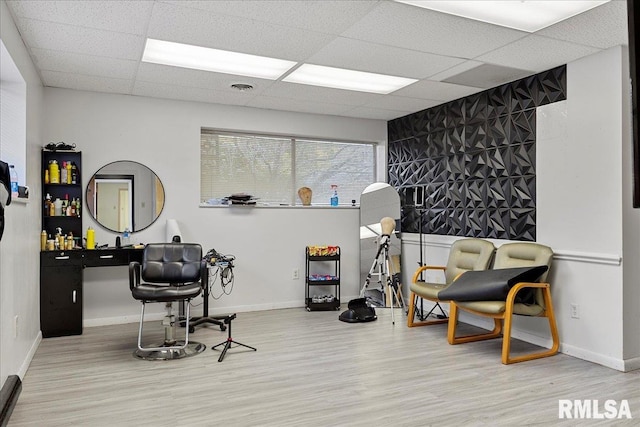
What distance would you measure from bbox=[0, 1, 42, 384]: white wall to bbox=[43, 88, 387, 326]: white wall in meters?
0.56

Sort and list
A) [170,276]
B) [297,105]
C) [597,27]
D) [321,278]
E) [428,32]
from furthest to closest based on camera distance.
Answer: [321,278], [297,105], [170,276], [428,32], [597,27]

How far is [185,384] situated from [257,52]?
2506mm

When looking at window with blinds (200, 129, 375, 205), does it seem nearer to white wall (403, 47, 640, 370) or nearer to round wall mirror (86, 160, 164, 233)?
round wall mirror (86, 160, 164, 233)

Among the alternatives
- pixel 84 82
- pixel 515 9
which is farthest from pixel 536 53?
pixel 84 82

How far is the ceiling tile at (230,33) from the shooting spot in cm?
300

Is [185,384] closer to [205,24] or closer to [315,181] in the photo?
[205,24]

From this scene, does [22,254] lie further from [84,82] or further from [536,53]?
[536,53]

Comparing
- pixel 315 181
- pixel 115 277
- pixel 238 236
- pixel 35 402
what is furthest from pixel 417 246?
pixel 35 402

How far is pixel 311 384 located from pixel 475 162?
9.55ft

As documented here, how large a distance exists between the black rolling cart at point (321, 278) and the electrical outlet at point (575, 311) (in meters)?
2.59

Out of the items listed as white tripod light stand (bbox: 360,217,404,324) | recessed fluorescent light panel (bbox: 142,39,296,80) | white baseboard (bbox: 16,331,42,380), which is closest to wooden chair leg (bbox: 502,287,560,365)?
white tripod light stand (bbox: 360,217,404,324)

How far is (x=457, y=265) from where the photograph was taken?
474 centimetres

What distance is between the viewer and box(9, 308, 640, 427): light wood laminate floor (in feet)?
8.78

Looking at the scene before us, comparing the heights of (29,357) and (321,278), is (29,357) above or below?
below
